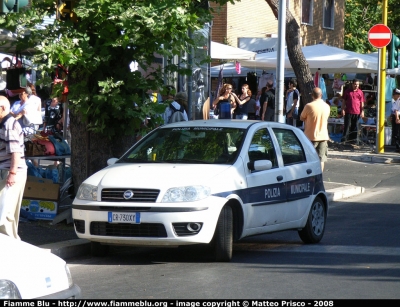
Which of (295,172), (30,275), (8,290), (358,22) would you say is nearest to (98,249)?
(295,172)

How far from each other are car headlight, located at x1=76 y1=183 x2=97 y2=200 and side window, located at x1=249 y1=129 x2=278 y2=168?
6.37 feet

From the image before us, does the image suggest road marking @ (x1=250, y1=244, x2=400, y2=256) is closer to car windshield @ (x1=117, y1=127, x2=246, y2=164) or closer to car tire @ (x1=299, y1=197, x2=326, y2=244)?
car tire @ (x1=299, y1=197, x2=326, y2=244)

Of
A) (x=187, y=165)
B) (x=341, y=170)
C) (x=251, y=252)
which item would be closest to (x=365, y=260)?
(x=251, y=252)

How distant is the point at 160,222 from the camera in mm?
9078

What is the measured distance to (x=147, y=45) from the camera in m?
11.5

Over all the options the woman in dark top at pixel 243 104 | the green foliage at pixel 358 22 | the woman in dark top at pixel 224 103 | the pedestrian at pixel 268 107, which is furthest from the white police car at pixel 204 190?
the green foliage at pixel 358 22

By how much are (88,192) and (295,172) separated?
277cm

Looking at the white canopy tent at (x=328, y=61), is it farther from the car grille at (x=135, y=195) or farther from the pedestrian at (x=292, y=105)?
the car grille at (x=135, y=195)

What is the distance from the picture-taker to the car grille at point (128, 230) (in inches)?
360

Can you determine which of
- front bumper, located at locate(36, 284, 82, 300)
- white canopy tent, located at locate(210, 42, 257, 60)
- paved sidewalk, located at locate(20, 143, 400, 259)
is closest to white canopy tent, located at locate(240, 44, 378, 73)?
white canopy tent, located at locate(210, 42, 257, 60)

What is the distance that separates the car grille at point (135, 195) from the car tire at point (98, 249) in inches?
31.6

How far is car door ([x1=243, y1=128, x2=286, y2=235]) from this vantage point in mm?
9859

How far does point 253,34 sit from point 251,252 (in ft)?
89.3

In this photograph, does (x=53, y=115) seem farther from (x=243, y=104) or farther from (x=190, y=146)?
(x=190, y=146)
